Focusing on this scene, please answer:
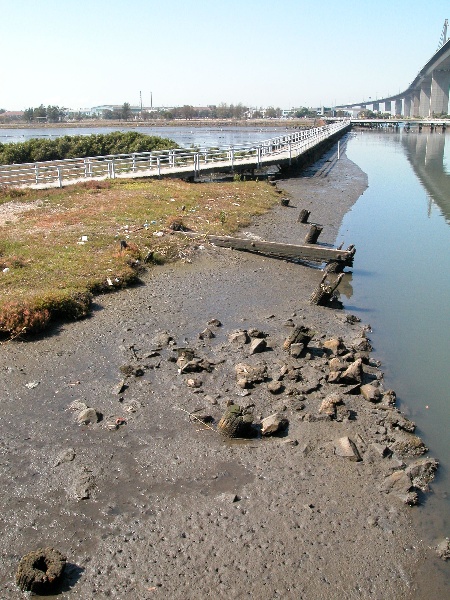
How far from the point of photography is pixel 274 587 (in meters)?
5.46

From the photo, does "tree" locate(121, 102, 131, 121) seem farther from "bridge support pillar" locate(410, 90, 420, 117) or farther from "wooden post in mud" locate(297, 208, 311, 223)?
"wooden post in mud" locate(297, 208, 311, 223)

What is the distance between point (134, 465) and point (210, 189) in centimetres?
2083

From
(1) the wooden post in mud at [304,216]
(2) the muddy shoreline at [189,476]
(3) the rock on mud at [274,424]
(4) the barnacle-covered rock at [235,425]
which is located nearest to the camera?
(2) the muddy shoreline at [189,476]

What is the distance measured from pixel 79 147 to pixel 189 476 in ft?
129

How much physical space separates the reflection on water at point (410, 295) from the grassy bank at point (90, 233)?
4.49m

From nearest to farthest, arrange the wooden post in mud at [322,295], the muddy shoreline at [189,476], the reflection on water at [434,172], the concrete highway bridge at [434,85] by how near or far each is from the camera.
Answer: the muddy shoreline at [189,476], the wooden post in mud at [322,295], the reflection on water at [434,172], the concrete highway bridge at [434,85]

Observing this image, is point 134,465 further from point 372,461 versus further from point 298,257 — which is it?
point 298,257

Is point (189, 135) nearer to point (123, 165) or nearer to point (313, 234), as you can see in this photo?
point (123, 165)

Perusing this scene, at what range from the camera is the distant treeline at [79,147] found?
4019 centimetres

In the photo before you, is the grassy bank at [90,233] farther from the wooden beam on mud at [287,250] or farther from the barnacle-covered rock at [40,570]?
A: the barnacle-covered rock at [40,570]

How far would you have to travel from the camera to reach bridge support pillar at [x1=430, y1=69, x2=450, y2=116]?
130 m

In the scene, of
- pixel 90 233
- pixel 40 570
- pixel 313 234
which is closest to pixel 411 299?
pixel 313 234

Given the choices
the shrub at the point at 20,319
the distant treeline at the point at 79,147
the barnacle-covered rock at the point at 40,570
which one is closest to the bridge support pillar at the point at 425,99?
the distant treeline at the point at 79,147

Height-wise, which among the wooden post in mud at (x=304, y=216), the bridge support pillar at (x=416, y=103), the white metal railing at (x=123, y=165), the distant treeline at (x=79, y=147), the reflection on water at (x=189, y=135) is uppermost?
the bridge support pillar at (x=416, y=103)
